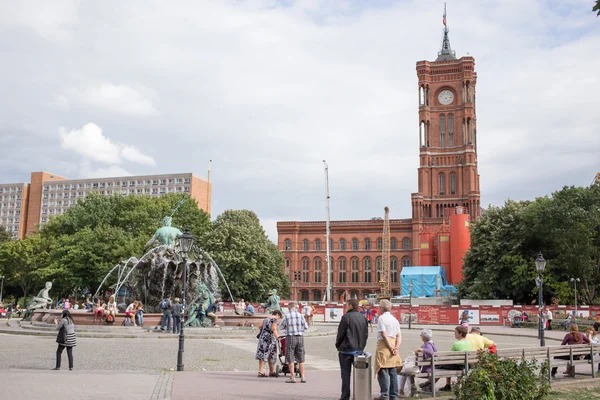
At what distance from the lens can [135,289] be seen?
29.1 m

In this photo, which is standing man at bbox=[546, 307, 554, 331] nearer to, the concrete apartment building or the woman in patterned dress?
the woman in patterned dress

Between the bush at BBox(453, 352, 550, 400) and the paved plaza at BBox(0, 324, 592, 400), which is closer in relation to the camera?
the bush at BBox(453, 352, 550, 400)

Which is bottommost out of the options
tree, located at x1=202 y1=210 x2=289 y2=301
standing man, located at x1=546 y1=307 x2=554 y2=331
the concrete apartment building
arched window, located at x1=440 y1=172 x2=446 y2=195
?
standing man, located at x1=546 y1=307 x2=554 y2=331

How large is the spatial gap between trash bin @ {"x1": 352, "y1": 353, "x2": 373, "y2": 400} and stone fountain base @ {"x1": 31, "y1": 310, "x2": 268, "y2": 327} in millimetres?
17720

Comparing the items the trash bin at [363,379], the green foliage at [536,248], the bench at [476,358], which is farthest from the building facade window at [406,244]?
the trash bin at [363,379]

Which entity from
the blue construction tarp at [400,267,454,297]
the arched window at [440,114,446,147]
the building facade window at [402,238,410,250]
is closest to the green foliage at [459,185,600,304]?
the blue construction tarp at [400,267,454,297]

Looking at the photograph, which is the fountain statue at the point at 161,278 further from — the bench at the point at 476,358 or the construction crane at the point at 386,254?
the construction crane at the point at 386,254

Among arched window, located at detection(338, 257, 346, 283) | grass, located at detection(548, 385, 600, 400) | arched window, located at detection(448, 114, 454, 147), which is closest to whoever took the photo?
grass, located at detection(548, 385, 600, 400)

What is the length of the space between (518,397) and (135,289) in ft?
77.8

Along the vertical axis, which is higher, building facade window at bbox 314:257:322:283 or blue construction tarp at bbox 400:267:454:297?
building facade window at bbox 314:257:322:283

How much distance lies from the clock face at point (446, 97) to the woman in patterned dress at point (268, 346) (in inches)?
3721

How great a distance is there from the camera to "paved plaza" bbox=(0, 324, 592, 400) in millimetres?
10000

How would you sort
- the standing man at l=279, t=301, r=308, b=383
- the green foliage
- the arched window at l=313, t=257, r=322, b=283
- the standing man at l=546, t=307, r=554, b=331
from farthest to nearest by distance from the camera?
the arched window at l=313, t=257, r=322, b=283
the green foliage
the standing man at l=546, t=307, r=554, b=331
the standing man at l=279, t=301, r=308, b=383

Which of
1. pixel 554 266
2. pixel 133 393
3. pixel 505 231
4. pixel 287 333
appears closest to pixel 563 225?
pixel 554 266
